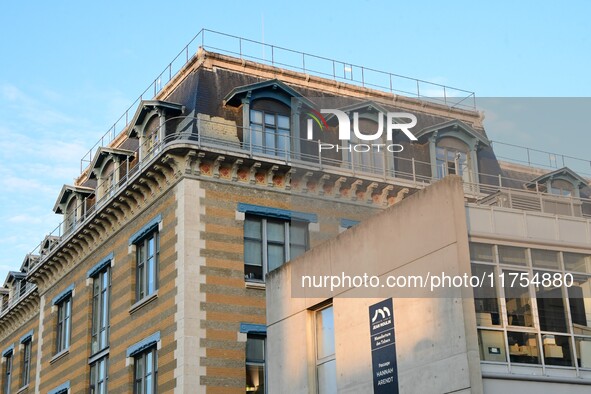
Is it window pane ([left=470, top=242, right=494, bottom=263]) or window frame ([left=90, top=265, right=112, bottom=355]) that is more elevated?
window frame ([left=90, top=265, right=112, bottom=355])

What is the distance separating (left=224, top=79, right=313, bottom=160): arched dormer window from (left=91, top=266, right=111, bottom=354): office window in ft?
26.6

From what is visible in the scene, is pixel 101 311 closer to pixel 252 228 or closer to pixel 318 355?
pixel 252 228

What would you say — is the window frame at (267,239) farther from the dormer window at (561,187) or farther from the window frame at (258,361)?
the dormer window at (561,187)

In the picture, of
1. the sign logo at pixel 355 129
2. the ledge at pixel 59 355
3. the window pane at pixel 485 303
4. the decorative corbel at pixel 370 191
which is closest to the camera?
the window pane at pixel 485 303

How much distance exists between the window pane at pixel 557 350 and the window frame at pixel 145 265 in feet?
49.2

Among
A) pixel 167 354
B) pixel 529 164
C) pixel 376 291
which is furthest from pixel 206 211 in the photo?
pixel 529 164

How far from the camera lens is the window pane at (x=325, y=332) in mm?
24484

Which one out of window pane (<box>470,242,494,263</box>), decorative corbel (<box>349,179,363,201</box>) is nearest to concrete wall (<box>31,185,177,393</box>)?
decorative corbel (<box>349,179,363,201</box>)

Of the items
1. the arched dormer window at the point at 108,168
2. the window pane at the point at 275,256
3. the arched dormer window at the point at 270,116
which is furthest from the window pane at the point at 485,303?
the arched dormer window at the point at 108,168

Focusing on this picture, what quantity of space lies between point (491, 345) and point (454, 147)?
1765 centimetres

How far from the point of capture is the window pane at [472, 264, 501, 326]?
20266 mm

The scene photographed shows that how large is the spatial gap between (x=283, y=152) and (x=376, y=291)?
11593 mm

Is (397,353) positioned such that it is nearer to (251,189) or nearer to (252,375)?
(252,375)

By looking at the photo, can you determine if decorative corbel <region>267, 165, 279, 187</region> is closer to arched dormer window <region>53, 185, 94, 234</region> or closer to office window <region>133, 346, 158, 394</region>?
office window <region>133, 346, 158, 394</region>
